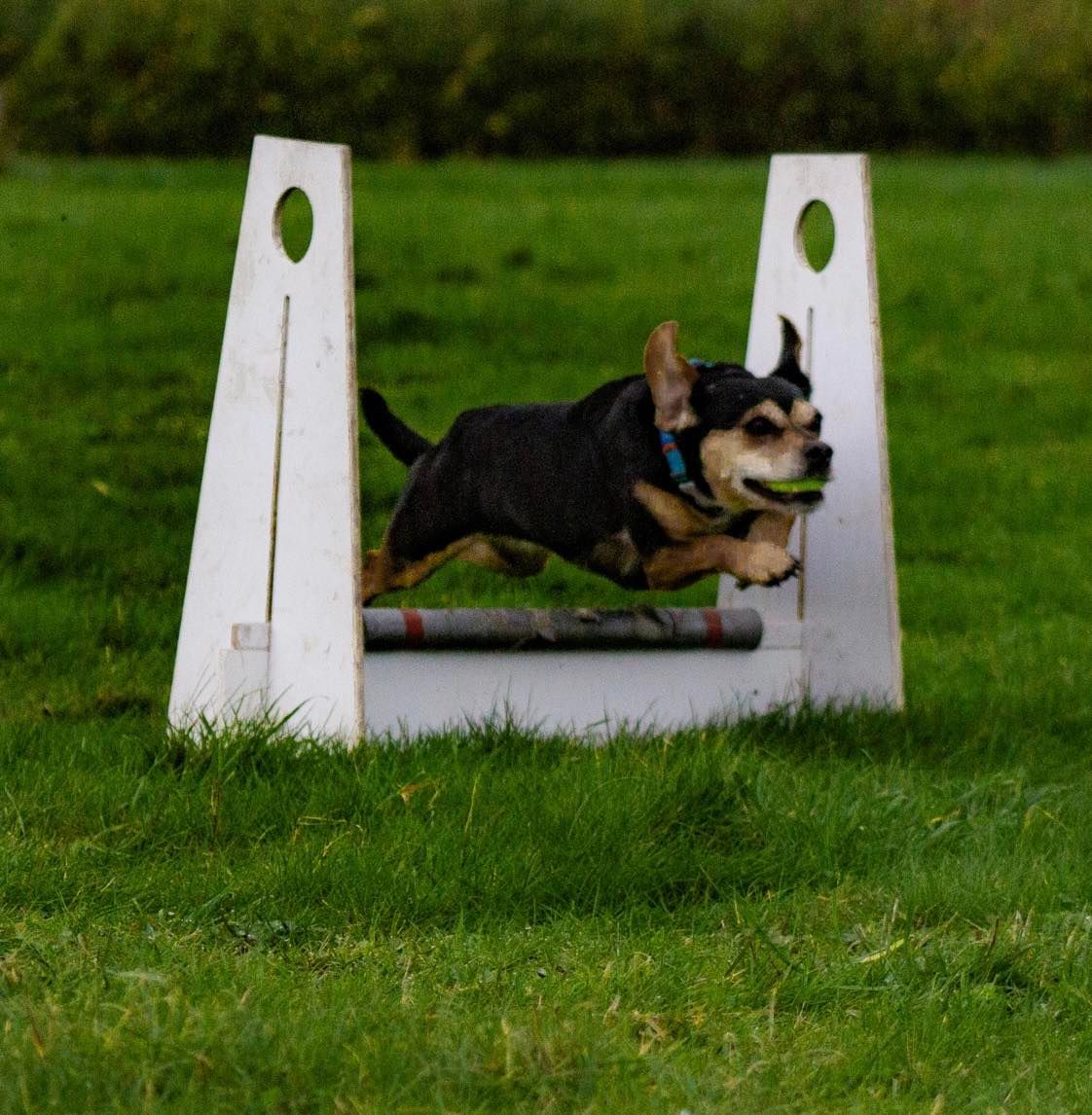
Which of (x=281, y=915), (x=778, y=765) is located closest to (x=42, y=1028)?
(x=281, y=915)

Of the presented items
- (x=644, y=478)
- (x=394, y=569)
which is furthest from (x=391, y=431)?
(x=644, y=478)

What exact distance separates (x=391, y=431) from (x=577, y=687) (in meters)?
0.76

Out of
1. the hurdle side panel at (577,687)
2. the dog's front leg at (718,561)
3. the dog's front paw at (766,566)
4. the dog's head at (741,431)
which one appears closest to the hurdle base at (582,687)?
the hurdle side panel at (577,687)

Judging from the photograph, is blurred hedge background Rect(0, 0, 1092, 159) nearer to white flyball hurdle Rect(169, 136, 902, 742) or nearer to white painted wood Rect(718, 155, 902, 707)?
white painted wood Rect(718, 155, 902, 707)

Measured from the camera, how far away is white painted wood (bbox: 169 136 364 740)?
4.46 m

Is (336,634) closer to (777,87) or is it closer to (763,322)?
(763,322)

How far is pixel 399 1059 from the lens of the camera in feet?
9.14

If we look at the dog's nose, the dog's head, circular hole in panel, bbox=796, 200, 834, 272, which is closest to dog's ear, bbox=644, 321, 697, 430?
the dog's head

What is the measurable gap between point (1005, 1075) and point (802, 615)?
7.12 feet

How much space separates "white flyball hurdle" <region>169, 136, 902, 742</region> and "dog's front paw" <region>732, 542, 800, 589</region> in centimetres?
53

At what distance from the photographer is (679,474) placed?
447 cm

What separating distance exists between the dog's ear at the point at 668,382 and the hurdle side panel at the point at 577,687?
689 millimetres

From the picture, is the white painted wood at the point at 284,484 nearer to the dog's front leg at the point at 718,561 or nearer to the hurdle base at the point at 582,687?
the hurdle base at the point at 582,687

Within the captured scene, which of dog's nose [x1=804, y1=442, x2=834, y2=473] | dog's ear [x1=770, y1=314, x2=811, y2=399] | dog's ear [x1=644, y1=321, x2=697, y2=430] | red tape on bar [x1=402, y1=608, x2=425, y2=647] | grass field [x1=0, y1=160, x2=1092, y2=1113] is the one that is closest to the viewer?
grass field [x1=0, y1=160, x2=1092, y2=1113]
